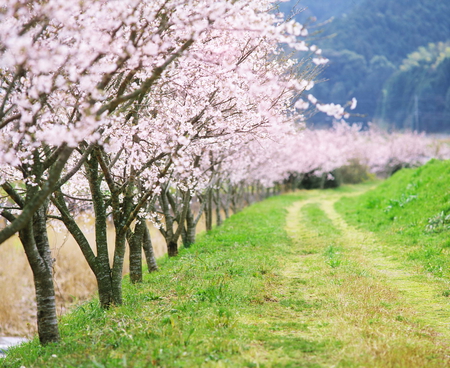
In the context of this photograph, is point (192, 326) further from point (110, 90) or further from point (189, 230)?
point (189, 230)

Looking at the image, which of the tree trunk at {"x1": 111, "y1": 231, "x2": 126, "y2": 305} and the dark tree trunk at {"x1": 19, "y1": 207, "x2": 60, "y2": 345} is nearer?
the dark tree trunk at {"x1": 19, "y1": 207, "x2": 60, "y2": 345}

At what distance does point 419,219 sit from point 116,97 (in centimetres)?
1273

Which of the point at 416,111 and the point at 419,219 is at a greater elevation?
the point at 416,111

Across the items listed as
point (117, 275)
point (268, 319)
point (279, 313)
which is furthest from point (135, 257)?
point (268, 319)

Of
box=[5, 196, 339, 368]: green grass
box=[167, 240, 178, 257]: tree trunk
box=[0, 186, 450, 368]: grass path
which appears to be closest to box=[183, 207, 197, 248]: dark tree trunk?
box=[167, 240, 178, 257]: tree trunk

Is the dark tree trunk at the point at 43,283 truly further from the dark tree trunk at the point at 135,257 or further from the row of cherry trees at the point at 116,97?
the dark tree trunk at the point at 135,257

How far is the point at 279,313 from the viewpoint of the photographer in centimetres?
775

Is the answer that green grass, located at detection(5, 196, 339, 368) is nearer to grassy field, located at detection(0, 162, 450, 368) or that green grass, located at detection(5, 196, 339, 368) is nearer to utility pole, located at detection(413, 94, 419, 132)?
grassy field, located at detection(0, 162, 450, 368)

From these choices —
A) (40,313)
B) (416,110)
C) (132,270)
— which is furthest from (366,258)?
(416,110)

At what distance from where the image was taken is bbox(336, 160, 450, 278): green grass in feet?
37.3

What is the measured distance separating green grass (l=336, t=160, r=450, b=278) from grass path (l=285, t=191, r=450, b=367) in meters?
0.60

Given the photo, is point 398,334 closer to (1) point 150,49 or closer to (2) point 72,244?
(1) point 150,49

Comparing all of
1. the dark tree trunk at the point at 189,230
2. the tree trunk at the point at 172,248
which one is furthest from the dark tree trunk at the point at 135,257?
the dark tree trunk at the point at 189,230

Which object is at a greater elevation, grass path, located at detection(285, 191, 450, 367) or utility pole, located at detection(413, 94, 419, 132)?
utility pole, located at detection(413, 94, 419, 132)
